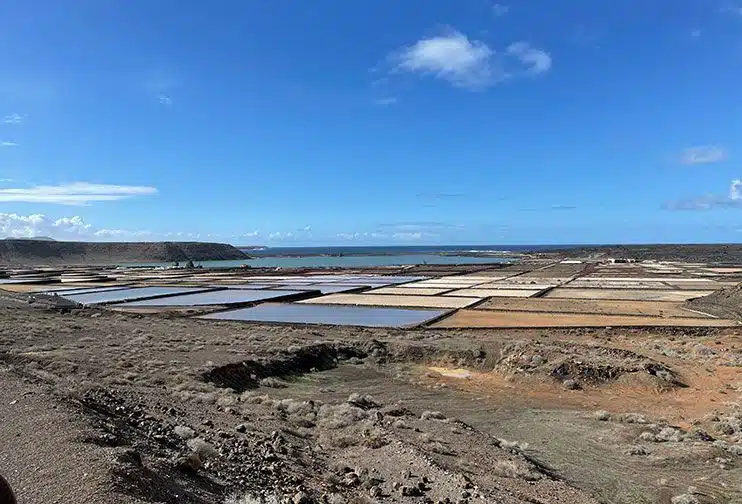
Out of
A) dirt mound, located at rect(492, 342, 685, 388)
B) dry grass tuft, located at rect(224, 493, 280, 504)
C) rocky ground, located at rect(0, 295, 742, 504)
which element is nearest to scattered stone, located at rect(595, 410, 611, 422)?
rocky ground, located at rect(0, 295, 742, 504)

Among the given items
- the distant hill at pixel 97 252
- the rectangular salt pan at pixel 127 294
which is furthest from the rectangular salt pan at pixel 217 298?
the distant hill at pixel 97 252

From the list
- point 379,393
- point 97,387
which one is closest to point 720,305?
point 379,393

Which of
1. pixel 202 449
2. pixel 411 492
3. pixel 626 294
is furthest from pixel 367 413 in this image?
pixel 626 294

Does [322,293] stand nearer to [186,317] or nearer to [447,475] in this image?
[186,317]

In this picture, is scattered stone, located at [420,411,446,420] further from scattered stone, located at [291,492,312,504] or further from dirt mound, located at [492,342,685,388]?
dirt mound, located at [492,342,685,388]

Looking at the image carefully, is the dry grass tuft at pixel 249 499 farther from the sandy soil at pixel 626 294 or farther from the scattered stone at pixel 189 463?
the sandy soil at pixel 626 294

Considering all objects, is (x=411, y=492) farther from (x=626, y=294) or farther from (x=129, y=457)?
(x=626, y=294)
